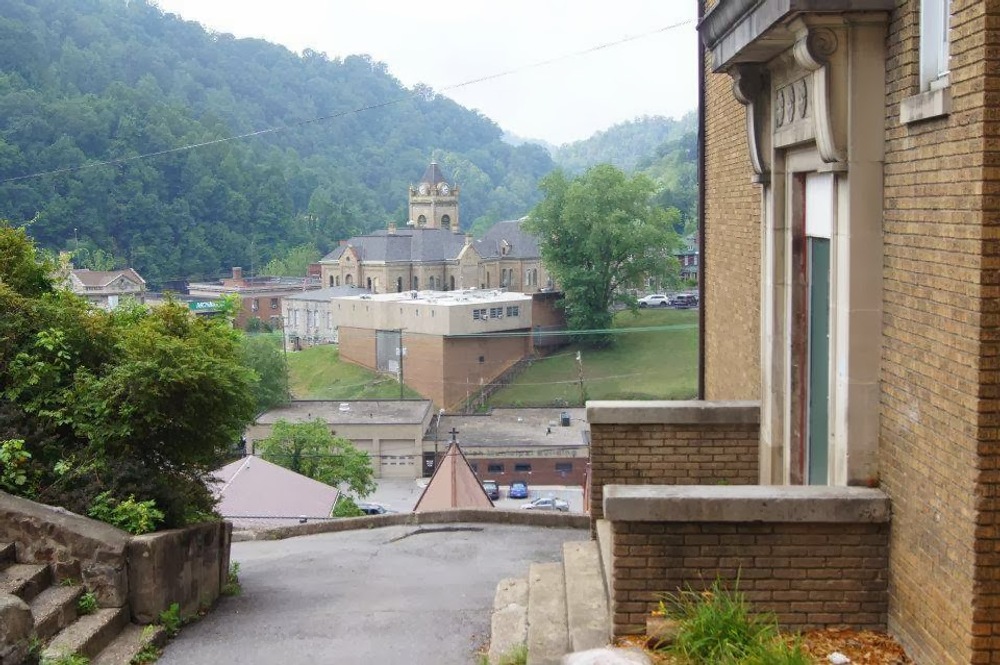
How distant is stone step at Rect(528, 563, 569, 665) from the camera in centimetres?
658

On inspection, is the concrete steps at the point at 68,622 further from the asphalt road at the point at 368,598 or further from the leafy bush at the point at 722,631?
the leafy bush at the point at 722,631

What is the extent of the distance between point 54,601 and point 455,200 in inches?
5177

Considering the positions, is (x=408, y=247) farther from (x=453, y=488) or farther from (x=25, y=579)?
(x=25, y=579)

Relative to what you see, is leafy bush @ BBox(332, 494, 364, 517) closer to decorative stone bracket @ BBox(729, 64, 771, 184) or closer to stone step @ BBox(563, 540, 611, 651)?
stone step @ BBox(563, 540, 611, 651)

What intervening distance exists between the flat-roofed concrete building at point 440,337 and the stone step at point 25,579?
70567mm

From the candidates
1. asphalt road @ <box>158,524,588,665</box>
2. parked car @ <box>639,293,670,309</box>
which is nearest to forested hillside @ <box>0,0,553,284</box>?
parked car @ <box>639,293,670,309</box>

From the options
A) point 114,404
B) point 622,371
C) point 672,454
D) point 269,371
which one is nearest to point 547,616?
point 672,454

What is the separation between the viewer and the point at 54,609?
324 inches

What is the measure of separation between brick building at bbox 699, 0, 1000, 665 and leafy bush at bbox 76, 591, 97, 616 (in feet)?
16.4

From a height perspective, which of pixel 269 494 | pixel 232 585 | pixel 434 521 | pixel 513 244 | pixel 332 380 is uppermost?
Answer: pixel 513 244

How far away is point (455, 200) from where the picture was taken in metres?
Result: 139

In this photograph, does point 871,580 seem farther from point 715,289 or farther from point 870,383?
point 715,289

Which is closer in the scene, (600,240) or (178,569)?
(178,569)

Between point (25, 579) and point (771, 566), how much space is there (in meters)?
5.30
